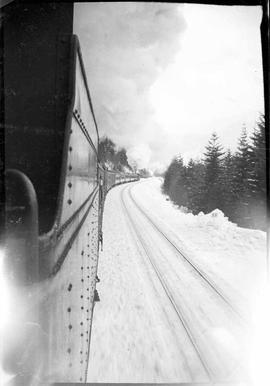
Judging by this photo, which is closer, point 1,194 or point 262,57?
point 1,194

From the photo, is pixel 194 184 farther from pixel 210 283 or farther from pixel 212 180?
pixel 210 283

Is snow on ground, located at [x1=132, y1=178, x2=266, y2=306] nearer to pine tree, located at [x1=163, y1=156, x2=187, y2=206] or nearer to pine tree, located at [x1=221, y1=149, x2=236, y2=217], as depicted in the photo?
pine tree, located at [x1=221, y1=149, x2=236, y2=217]

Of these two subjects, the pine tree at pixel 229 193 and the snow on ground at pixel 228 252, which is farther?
the pine tree at pixel 229 193

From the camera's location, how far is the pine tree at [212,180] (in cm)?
2367

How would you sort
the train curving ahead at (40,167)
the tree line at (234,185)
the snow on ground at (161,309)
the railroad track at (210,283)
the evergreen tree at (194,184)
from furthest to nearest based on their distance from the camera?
1. the evergreen tree at (194,184)
2. the tree line at (234,185)
3. the railroad track at (210,283)
4. the snow on ground at (161,309)
5. the train curving ahead at (40,167)

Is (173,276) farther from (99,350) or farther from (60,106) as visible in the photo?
(60,106)

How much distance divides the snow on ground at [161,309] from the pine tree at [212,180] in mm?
13444

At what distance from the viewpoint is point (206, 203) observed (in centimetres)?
2434

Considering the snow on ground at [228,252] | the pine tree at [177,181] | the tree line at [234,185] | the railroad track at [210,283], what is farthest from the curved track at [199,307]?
the pine tree at [177,181]

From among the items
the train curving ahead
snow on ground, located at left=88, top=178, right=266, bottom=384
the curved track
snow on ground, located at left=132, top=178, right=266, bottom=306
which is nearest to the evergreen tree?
snow on ground, located at left=132, top=178, right=266, bottom=306

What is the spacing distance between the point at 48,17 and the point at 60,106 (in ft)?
2.19

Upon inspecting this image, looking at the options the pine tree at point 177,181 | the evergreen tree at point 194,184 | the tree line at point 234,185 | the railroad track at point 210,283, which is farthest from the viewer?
the pine tree at point 177,181

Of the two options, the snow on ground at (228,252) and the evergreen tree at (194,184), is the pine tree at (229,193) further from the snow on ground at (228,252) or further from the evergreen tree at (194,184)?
the snow on ground at (228,252)

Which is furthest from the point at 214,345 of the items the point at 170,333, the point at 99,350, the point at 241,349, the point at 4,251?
the point at 4,251
